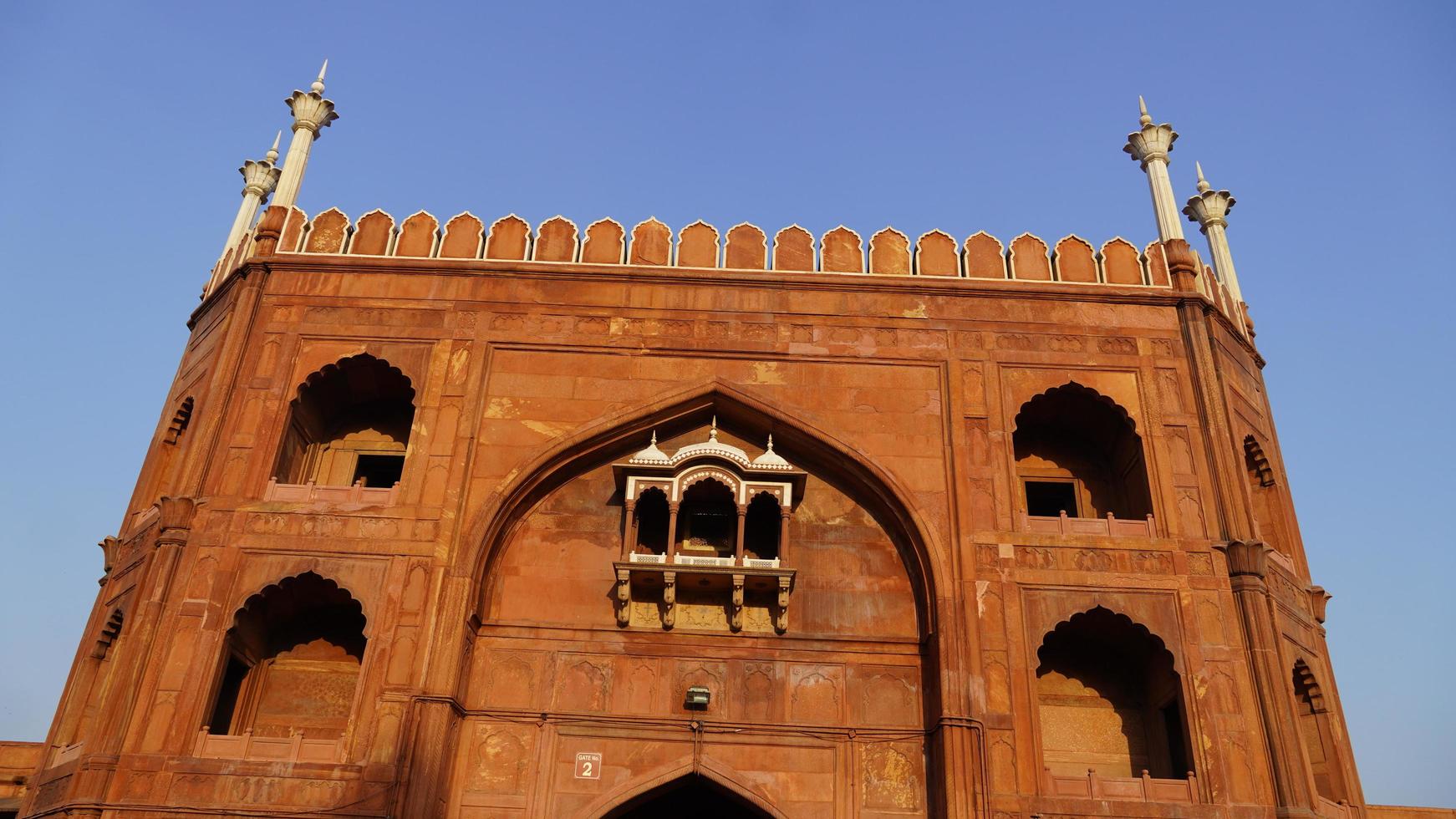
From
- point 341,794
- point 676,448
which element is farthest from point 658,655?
point 341,794

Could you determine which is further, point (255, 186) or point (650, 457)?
point (255, 186)

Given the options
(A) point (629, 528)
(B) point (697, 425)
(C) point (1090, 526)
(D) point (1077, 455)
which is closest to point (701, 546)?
(A) point (629, 528)

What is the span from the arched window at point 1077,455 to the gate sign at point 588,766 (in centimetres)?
570

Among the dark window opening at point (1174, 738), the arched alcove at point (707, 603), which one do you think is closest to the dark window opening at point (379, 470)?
the arched alcove at point (707, 603)

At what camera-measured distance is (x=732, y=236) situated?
14.6 meters

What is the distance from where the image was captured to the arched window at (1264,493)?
1359 centimetres

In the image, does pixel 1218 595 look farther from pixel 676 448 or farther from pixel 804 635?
pixel 676 448

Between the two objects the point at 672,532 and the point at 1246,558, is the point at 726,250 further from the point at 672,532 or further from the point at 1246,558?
the point at 1246,558

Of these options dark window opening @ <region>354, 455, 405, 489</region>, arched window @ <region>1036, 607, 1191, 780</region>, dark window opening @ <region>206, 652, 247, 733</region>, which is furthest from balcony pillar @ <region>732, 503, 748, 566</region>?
dark window opening @ <region>206, 652, 247, 733</region>

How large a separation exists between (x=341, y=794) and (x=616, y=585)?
3.45 meters

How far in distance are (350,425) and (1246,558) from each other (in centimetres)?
1058

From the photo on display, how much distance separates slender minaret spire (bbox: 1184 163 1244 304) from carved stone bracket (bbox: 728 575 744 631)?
8.47 meters

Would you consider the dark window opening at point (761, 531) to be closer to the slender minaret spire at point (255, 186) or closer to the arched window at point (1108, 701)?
the arched window at point (1108, 701)

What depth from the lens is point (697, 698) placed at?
11820 millimetres
